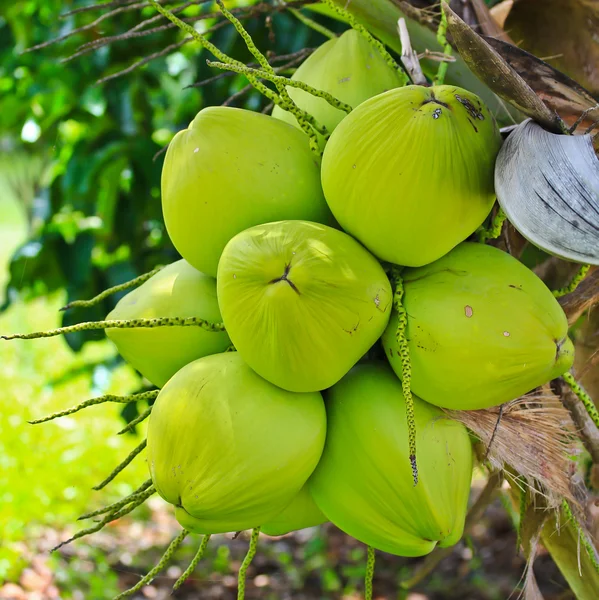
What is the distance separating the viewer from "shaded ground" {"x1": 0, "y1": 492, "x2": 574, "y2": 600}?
8.71 ft

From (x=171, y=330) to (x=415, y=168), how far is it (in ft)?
1.19

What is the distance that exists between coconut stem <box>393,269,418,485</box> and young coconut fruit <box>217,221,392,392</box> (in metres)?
0.02

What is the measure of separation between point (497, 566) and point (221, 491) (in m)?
2.45

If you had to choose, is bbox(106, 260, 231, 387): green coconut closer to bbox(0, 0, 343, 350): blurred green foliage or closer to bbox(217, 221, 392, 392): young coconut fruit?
bbox(217, 221, 392, 392): young coconut fruit

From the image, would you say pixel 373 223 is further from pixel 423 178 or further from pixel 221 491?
pixel 221 491

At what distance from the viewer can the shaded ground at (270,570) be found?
2654 mm

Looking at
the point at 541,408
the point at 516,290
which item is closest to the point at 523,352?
the point at 516,290

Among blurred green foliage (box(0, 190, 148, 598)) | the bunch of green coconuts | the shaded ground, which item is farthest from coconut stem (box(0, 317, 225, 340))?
the shaded ground

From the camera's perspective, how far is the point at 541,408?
0.89 m

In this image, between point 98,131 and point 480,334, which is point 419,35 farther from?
point 98,131

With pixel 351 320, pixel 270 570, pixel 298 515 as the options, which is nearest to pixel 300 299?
pixel 351 320

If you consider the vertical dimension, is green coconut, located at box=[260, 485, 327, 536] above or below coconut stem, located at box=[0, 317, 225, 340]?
below

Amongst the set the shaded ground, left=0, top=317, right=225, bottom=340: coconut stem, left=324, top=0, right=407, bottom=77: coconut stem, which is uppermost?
left=324, top=0, right=407, bottom=77: coconut stem

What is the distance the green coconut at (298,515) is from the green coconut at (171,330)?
8.5 inches
